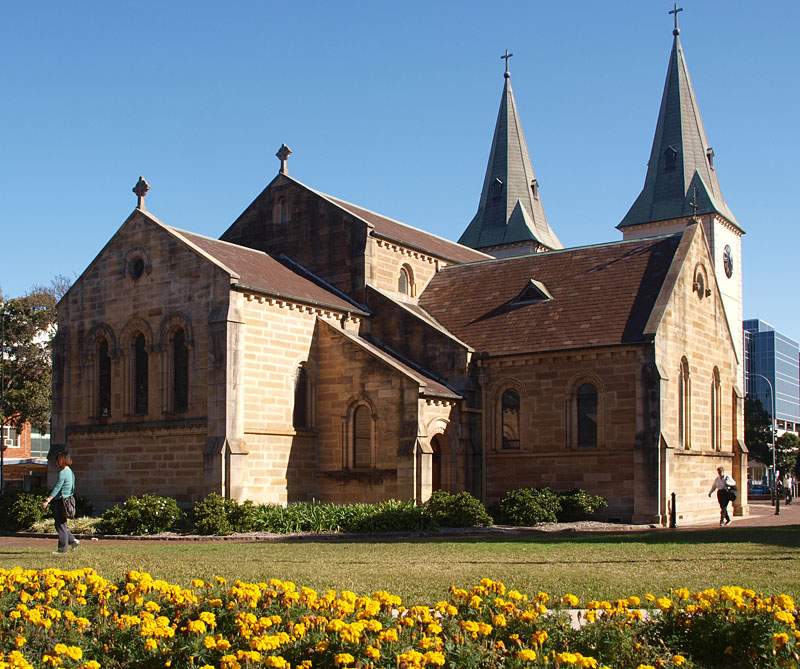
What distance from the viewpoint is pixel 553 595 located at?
12.6 meters

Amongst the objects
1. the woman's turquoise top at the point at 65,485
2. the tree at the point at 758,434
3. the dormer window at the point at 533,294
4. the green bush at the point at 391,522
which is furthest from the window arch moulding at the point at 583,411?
the tree at the point at 758,434

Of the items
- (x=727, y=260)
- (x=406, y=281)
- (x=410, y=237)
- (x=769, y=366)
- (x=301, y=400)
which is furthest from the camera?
(x=769, y=366)

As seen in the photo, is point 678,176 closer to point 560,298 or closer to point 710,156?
point 710,156

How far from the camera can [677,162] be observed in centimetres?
6475

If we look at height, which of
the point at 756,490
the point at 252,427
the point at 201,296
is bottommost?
the point at 756,490

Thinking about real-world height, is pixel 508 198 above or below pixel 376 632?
above

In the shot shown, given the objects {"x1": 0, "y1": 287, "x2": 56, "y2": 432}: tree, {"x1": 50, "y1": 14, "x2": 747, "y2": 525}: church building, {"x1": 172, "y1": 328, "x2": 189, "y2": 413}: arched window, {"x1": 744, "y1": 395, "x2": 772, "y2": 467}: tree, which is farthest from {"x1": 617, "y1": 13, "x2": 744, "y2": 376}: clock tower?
{"x1": 172, "y1": 328, "x2": 189, "y2": 413}: arched window

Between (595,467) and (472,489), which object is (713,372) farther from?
(472,489)

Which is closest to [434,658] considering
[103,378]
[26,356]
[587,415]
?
[587,415]

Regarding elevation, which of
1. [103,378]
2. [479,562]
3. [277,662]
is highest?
[103,378]

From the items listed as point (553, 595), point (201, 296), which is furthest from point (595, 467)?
point (553, 595)

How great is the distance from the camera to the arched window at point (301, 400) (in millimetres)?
33281

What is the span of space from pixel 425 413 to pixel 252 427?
228 inches

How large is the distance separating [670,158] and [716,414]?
3262 centimetres
